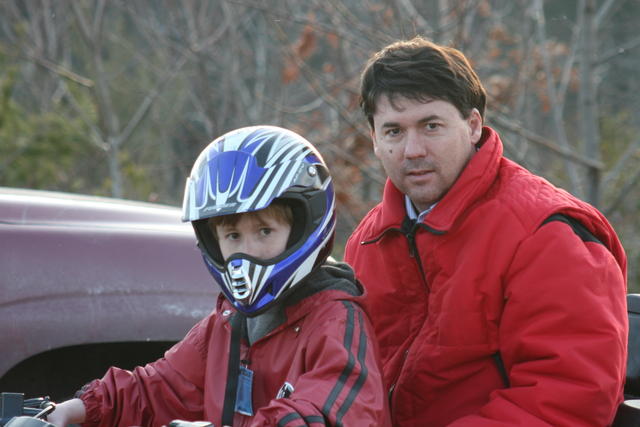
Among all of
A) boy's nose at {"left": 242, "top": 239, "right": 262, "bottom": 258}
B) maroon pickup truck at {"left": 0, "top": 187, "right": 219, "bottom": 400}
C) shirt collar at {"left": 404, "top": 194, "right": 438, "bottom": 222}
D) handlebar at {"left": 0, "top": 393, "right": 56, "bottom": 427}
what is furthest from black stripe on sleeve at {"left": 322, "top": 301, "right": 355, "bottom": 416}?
maroon pickup truck at {"left": 0, "top": 187, "right": 219, "bottom": 400}

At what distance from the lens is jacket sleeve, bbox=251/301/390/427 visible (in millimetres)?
2326

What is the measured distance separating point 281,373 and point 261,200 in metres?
0.53

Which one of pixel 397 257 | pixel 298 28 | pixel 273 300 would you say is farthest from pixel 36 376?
pixel 298 28

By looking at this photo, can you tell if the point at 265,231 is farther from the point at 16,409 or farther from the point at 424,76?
the point at 16,409

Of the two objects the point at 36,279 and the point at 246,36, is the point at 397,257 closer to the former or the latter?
the point at 36,279

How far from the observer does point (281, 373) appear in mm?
2703

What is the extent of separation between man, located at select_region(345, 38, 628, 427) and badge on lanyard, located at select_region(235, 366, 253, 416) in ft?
1.64

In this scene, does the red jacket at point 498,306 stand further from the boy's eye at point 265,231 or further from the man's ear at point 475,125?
the boy's eye at point 265,231

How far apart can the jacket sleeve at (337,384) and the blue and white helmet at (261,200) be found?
0.69ft

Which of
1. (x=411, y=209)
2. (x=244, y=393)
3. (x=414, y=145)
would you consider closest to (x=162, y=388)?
(x=244, y=393)

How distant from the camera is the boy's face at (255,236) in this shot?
272 cm

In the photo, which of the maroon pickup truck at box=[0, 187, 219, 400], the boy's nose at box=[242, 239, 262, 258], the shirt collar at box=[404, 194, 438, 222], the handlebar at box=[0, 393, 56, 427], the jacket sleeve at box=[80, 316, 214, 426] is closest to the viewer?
the handlebar at box=[0, 393, 56, 427]

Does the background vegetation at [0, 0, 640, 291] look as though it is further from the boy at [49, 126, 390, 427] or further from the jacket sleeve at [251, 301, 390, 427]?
the jacket sleeve at [251, 301, 390, 427]

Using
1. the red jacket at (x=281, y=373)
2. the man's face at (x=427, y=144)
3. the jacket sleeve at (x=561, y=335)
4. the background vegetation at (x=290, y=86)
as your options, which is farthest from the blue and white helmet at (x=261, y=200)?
the background vegetation at (x=290, y=86)
